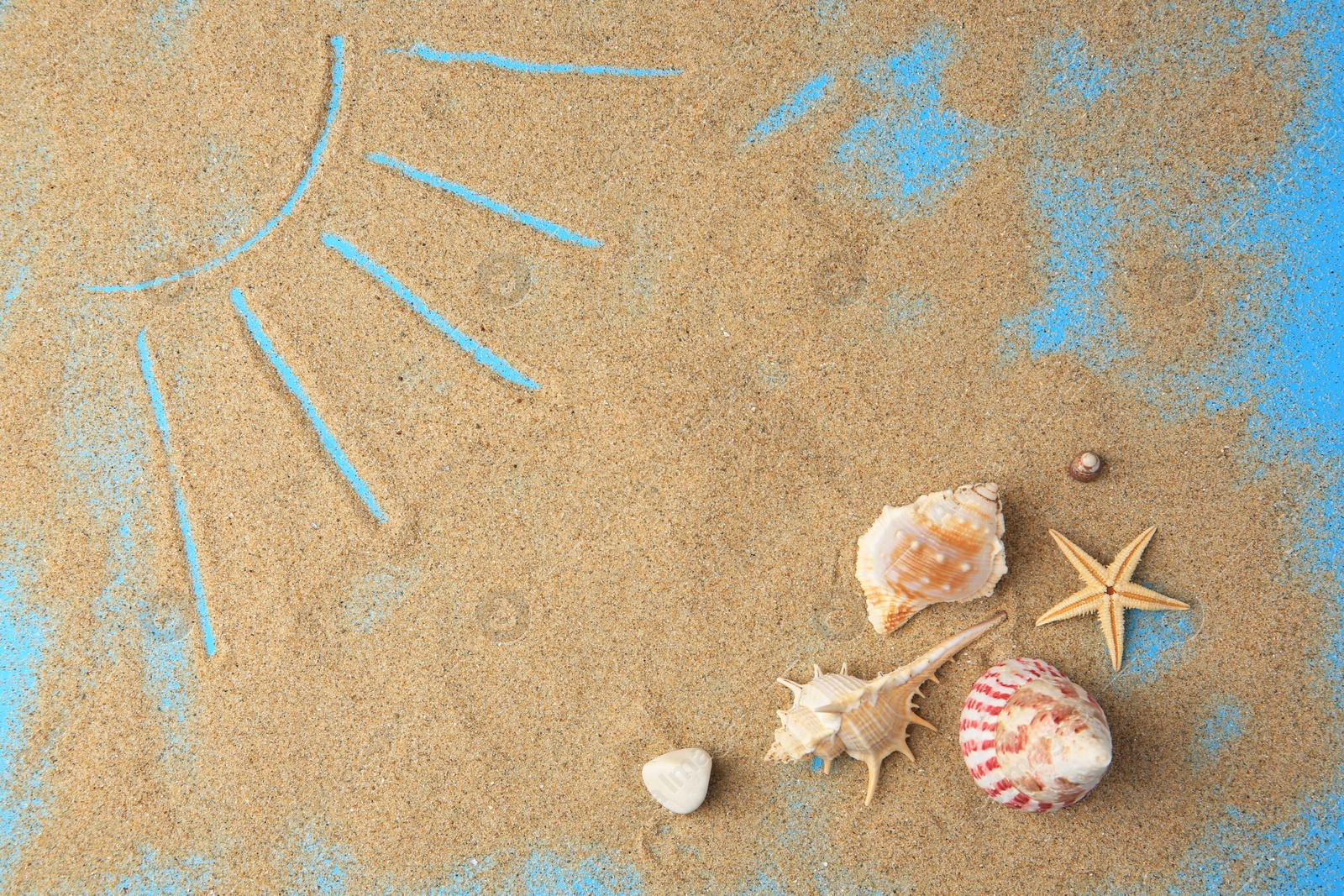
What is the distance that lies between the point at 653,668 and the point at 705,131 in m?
1.55

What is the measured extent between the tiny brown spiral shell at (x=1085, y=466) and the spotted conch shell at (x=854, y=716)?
56 centimetres

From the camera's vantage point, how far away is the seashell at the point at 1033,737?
6.29 feet

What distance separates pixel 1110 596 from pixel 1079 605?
9 centimetres

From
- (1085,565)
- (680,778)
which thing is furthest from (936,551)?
(680,778)

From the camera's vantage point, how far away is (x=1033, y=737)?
1.97 m

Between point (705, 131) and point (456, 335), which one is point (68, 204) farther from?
point (705, 131)

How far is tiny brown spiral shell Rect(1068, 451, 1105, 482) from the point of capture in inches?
85.7

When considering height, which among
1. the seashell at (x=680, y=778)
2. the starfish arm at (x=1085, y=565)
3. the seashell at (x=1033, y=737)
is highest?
the starfish arm at (x=1085, y=565)

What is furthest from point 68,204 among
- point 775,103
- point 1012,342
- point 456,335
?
point 1012,342

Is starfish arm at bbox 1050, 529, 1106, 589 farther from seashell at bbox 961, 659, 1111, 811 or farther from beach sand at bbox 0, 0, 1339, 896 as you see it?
seashell at bbox 961, 659, 1111, 811

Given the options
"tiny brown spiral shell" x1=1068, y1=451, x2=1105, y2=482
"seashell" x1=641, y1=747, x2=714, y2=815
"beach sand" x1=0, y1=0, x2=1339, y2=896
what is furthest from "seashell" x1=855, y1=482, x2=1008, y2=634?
"seashell" x1=641, y1=747, x2=714, y2=815

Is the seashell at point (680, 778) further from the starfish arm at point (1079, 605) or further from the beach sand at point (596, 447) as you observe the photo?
the starfish arm at point (1079, 605)

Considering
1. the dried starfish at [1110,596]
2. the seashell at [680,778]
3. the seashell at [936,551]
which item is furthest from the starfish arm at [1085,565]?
the seashell at [680,778]

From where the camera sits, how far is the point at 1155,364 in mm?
2287
